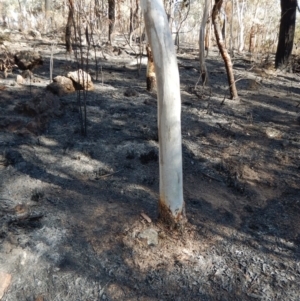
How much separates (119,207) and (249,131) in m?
2.63

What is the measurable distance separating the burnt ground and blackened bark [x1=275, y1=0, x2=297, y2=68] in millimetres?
3019

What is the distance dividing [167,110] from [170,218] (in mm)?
996

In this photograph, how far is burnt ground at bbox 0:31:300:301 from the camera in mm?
2619

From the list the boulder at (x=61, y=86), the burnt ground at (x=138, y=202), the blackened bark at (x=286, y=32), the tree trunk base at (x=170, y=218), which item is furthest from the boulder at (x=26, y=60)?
the blackened bark at (x=286, y=32)

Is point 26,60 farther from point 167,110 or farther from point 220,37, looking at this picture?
point 167,110

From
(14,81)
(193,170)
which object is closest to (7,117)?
(14,81)

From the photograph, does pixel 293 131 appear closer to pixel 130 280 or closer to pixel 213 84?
pixel 213 84

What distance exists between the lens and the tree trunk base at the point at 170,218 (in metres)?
2.91

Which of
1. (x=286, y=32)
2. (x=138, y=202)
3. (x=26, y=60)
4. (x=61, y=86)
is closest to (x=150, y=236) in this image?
(x=138, y=202)

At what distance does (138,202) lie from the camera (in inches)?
133

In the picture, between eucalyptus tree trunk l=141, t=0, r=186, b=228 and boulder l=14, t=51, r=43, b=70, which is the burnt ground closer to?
eucalyptus tree trunk l=141, t=0, r=186, b=228

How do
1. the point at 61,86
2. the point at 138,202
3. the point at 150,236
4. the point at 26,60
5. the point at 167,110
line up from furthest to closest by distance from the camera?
the point at 26,60, the point at 61,86, the point at 138,202, the point at 150,236, the point at 167,110

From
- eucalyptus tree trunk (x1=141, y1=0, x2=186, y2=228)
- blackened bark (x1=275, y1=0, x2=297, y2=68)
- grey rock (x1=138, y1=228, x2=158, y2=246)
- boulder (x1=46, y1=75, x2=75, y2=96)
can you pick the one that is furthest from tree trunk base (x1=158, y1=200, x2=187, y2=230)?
blackened bark (x1=275, y1=0, x2=297, y2=68)

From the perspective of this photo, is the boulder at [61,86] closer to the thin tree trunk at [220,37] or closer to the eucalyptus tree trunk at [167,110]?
the thin tree trunk at [220,37]
